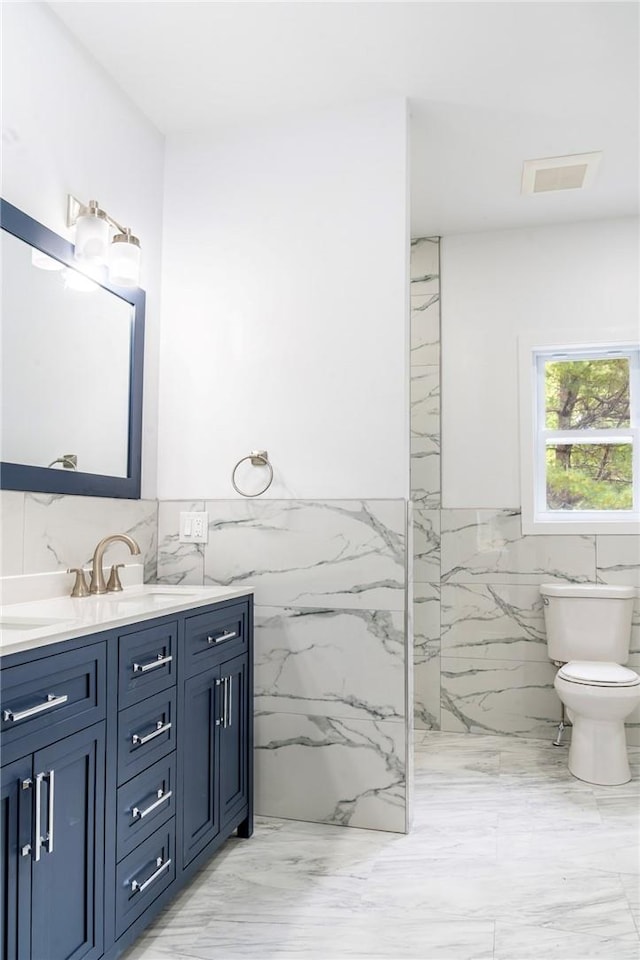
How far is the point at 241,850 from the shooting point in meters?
2.21

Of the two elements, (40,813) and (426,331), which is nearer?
(40,813)

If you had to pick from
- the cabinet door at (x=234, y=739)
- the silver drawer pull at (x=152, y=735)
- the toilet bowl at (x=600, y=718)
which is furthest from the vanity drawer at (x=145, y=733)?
the toilet bowl at (x=600, y=718)

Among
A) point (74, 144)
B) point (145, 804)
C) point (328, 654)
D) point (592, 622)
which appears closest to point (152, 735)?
point (145, 804)

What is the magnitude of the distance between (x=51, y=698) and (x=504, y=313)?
291 cm

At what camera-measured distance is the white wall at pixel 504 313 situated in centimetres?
340

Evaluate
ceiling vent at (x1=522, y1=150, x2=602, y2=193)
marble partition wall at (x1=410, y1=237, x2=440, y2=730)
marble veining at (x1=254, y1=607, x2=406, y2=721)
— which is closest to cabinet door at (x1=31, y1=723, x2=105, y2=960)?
marble veining at (x1=254, y1=607, x2=406, y2=721)

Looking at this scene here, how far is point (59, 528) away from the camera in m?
2.08

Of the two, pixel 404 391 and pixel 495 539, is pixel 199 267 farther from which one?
pixel 495 539

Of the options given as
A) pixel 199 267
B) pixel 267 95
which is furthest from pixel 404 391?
pixel 267 95

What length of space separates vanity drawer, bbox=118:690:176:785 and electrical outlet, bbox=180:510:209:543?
0.86 metres

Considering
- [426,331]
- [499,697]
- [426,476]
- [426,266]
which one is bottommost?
[499,697]

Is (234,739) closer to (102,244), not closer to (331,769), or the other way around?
(331,769)

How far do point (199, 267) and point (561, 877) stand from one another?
242 cm

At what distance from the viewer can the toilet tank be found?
313cm
